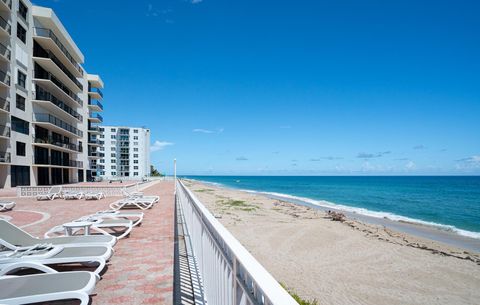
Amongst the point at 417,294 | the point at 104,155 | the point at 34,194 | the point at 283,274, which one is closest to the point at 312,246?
the point at 283,274

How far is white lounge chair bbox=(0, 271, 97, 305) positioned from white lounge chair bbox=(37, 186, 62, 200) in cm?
1606

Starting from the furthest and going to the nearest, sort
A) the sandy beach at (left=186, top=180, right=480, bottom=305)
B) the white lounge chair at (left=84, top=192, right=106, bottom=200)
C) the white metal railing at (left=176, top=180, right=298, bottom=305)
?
the white lounge chair at (left=84, top=192, right=106, bottom=200) → the sandy beach at (left=186, top=180, right=480, bottom=305) → the white metal railing at (left=176, top=180, right=298, bottom=305)

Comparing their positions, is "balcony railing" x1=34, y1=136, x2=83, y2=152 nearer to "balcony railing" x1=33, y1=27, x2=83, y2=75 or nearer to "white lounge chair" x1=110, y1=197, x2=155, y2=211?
"balcony railing" x1=33, y1=27, x2=83, y2=75

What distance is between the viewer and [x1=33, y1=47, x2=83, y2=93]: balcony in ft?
105

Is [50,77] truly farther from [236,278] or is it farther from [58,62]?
[236,278]

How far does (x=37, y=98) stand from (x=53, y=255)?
114 ft

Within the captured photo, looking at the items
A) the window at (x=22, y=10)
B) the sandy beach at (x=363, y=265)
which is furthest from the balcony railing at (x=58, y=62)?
the sandy beach at (x=363, y=265)

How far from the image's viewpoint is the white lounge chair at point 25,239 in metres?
4.18

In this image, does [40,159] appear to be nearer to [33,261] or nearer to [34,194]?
[34,194]

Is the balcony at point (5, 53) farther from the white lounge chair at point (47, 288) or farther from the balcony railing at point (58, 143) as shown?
the white lounge chair at point (47, 288)

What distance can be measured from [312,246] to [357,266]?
2.61m

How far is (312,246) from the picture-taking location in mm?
12289

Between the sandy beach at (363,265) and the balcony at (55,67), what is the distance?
29571 mm

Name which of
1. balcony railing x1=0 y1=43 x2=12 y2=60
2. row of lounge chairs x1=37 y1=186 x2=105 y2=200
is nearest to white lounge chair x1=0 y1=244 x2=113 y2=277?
row of lounge chairs x1=37 y1=186 x2=105 y2=200
